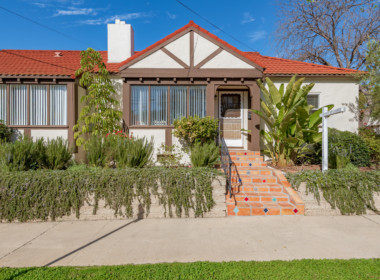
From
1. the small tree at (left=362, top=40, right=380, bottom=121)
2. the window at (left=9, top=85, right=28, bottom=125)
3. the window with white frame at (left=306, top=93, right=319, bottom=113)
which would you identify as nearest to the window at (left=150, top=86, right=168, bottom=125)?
the window at (left=9, top=85, right=28, bottom=125)

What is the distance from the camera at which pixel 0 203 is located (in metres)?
4.89

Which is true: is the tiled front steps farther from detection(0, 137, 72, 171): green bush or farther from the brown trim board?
detection(0, 137, 72, 171): green bush

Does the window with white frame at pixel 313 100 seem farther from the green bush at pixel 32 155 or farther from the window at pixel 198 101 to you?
the green bush at pixel 32 155

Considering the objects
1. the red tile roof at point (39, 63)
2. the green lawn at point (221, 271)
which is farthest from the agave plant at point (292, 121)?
the red tile roof at point (39, 63)

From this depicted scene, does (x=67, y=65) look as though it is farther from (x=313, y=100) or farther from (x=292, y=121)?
(x=313, y=100)

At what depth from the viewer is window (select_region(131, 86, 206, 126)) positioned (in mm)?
8516

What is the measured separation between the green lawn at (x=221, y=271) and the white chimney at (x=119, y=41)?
913 cm

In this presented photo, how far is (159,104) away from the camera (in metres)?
8.55

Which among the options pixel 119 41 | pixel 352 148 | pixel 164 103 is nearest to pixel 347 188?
pixel 352 148

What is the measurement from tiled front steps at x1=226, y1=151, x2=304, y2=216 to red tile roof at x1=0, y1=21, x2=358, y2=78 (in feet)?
14.3

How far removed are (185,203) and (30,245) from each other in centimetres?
303

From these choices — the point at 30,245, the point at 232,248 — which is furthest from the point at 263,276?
the point at 30,245

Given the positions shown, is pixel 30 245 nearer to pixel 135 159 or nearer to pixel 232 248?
pixel 135 159

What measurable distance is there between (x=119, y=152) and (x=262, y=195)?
13.2 ft
